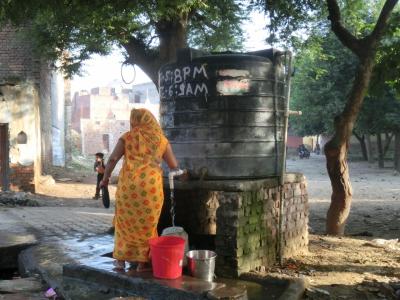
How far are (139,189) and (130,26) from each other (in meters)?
6.41

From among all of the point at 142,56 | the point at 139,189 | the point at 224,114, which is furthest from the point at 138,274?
the point at 142,56

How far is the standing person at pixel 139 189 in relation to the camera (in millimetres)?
4277

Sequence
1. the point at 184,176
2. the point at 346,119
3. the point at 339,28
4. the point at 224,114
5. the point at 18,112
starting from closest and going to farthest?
the point at 184,176 < the point at 224,114 < the point at 346,119 < the point at 339,28 < the point at 18,112

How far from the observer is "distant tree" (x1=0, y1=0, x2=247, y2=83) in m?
6.96

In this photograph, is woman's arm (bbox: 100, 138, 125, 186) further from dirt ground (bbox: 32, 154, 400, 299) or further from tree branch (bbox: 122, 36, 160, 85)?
tree branch (bbox: 122, 36, 160, 85)

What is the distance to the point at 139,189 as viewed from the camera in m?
4.25

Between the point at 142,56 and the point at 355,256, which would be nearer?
the point at 355,256

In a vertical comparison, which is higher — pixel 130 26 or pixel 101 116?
pixel 101 116

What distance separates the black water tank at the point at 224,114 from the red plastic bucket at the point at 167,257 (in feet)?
4.28

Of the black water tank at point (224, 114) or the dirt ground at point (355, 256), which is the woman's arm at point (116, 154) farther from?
the dirt ground at point (355, 256)

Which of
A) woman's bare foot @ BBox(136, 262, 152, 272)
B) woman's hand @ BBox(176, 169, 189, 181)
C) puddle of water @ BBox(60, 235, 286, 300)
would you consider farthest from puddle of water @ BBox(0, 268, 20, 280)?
woman's hand @ BBox(176, 169, 189, 181)

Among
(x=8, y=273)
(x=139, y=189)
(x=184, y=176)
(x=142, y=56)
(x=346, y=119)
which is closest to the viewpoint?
(x=139, y=189)

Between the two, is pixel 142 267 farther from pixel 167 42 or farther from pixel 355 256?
pixel 167 42

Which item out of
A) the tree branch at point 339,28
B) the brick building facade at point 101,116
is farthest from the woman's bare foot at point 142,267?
the brick building facade at point 101,116
